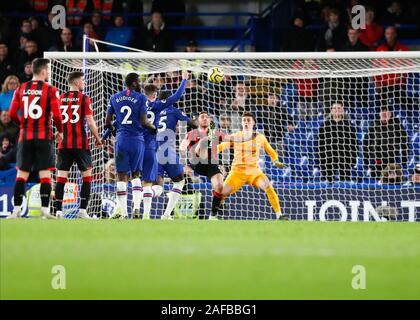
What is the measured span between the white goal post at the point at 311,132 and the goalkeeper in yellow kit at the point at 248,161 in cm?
41

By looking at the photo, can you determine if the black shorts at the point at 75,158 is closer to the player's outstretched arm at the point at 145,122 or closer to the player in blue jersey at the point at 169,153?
the player's outstretched arm at the point at 145,122

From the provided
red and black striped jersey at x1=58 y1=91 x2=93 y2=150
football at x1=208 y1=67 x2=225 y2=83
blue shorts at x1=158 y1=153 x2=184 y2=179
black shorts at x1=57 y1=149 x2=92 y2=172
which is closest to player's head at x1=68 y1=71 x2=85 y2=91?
red and black striped jersey at x1=58 y1=91 x2=93 y2=150

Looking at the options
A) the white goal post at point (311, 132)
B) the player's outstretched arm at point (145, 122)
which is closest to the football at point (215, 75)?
the white goal post at point (311, 132)

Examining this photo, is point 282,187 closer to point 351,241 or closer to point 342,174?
point 342,174

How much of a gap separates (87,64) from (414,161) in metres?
5.16

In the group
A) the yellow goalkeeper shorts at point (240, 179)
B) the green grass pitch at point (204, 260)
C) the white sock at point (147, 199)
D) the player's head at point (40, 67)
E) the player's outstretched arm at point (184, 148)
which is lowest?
the green grass pitch at point (204, 260)

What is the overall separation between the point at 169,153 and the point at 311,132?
313 centimetres

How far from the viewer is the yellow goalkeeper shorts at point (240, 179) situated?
550 inches

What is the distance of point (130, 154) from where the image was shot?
13.0 m

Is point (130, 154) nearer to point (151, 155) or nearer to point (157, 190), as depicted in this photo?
point (151, 155)

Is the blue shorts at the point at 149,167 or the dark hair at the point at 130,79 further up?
the dark hair at the point at 130,79

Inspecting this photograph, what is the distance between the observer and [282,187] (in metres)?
15.0

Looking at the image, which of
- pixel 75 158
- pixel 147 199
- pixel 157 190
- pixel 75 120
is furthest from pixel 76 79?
pixel 157 190

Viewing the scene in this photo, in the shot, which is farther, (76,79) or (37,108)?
(76,79)
